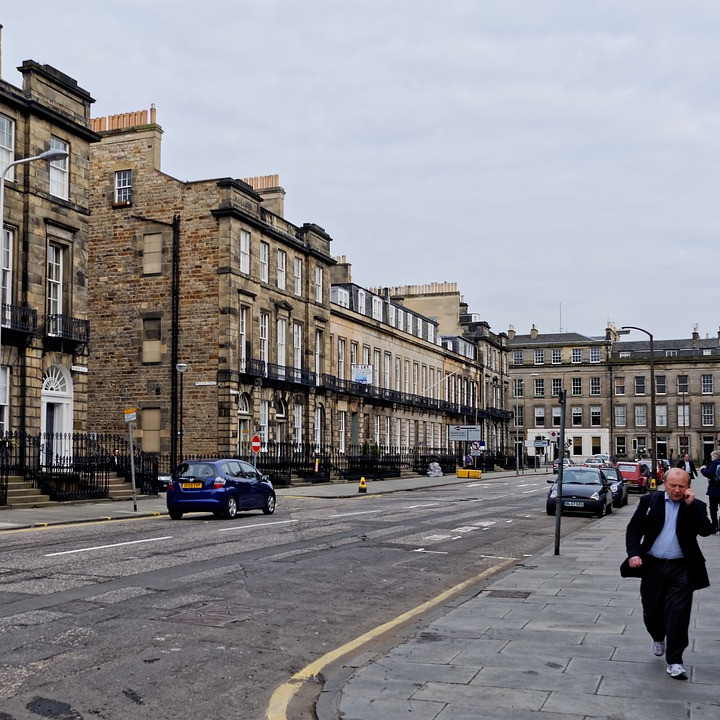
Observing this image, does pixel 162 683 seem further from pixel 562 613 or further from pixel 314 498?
pixel 314 498

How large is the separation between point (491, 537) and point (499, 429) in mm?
83124

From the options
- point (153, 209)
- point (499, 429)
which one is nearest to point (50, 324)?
point (153, 209)

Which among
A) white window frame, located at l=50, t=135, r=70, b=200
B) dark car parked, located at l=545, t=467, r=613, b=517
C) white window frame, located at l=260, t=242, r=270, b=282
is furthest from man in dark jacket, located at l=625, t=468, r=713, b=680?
white window frame, located at l=260, t=242, r=270, b=282

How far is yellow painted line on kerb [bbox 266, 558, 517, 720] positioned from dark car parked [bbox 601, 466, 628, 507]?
19.4m

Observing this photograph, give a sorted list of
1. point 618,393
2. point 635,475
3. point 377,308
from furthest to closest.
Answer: point 618,393
point 377,308
point 635,475

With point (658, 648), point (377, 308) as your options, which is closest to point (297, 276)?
point (377, 308)

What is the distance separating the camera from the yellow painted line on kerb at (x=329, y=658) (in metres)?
6.44

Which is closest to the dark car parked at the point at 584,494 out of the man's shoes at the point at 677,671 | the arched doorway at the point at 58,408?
the arched doorway at the point at 58,408

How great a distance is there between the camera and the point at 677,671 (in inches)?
268

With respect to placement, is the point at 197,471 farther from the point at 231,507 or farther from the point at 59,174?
the point at 59,174

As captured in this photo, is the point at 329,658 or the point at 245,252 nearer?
the point at 329,658

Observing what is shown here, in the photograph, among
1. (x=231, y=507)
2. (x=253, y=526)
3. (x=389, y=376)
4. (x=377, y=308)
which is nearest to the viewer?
(x=253, y=526)

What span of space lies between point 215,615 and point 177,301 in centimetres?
3620

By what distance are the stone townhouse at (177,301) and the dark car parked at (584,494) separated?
19.6 m
